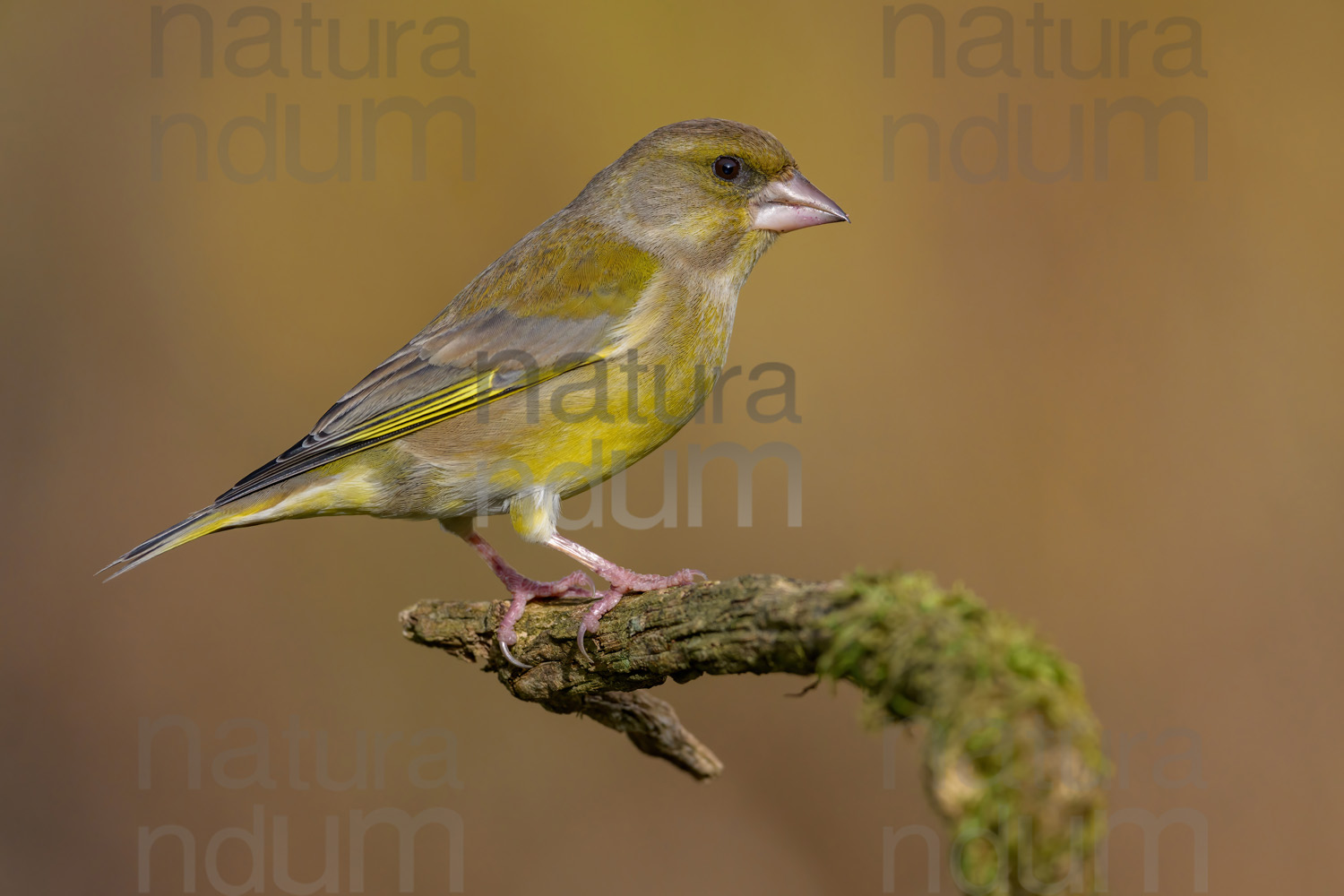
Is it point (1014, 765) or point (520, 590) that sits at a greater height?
point (1014, 765)

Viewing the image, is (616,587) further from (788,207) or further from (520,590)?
(788,207)

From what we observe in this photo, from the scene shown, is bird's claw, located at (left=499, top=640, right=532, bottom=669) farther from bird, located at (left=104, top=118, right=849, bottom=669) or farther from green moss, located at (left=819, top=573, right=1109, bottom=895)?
A: green moss, located at (left=819, top=573, right=1109, bottom=895)

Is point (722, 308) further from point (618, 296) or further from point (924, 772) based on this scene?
point (924, 772)

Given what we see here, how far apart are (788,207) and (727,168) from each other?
0.33 metres

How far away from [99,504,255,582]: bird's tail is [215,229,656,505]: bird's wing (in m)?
0.06

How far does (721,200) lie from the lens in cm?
441

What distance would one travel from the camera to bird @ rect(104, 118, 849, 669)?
3922 mm

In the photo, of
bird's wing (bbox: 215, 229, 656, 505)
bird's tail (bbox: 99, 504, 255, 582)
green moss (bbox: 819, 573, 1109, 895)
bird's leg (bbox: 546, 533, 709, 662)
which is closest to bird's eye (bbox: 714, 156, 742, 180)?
bird's wing (bbox: 215, 229, 656, 505)

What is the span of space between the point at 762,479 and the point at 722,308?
111 inches

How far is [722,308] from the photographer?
168 inches

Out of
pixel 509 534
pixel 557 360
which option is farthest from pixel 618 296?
pixel 509 534

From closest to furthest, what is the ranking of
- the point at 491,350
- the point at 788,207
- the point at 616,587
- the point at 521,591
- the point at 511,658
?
the point at 616,587 → the point at 511,658 → the point at 521,591 → the point at 491,350 → the point at 788,207

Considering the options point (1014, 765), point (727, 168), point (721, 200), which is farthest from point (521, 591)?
point (1014, 765)

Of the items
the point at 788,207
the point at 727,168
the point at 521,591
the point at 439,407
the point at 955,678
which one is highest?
the point at 727,168
